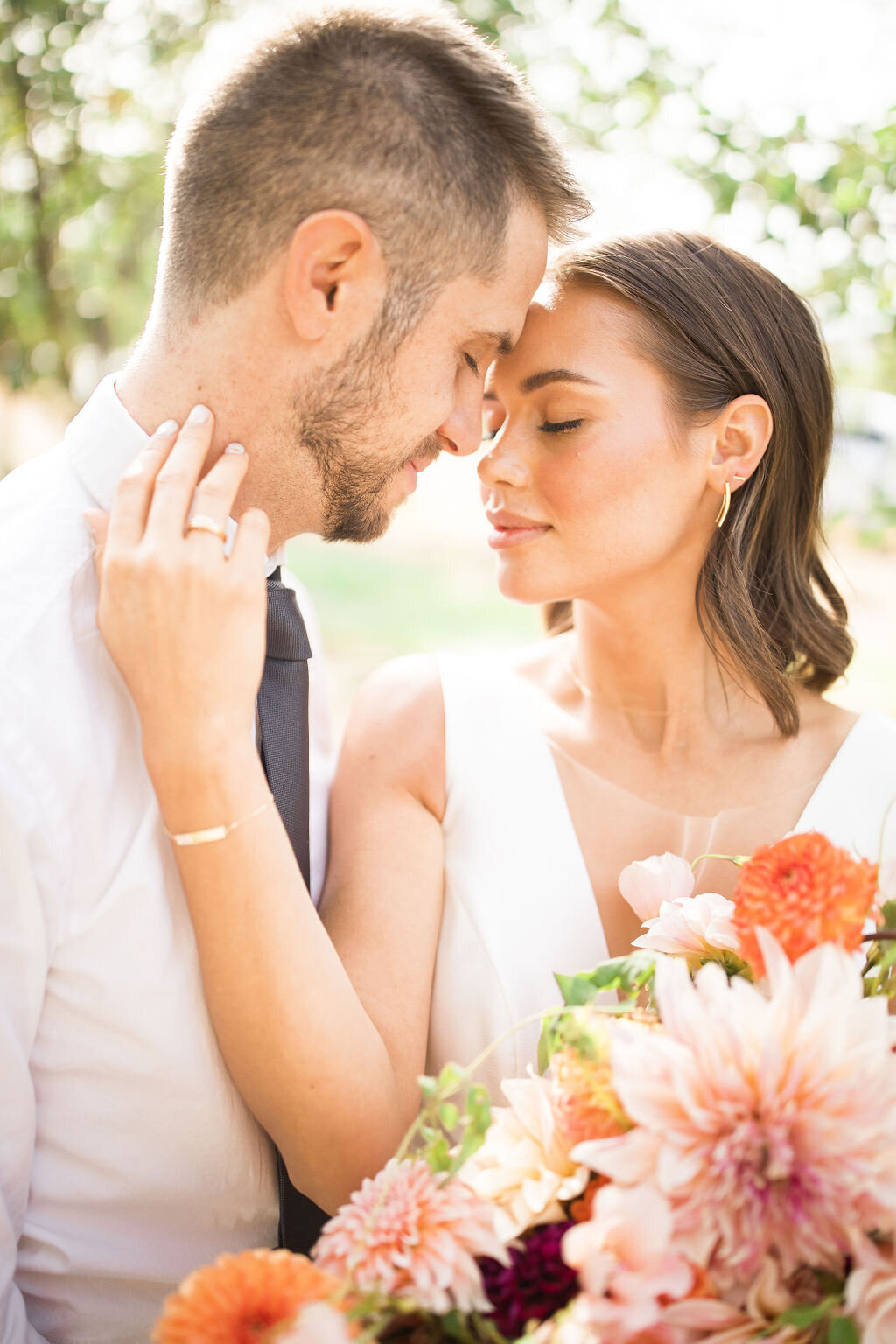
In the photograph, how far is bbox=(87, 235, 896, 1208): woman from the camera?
2047mm

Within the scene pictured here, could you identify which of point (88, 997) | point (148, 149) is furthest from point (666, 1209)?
point (148, 149)

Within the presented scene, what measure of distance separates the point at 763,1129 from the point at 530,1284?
31 centimetres

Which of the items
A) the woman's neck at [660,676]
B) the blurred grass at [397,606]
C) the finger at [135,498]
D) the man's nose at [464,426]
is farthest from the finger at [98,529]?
the blurred grass at [397,606]

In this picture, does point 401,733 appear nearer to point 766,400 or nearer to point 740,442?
point 740,442

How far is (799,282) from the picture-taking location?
120 inches

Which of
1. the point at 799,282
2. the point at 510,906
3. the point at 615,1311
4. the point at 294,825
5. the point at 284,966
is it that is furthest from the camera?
the point at 799,282

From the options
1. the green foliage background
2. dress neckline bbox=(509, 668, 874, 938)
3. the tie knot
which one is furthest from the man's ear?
the green foliage background

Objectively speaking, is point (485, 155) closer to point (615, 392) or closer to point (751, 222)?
point (615, 392)

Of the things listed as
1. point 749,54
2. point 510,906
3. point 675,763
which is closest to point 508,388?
point 675,763

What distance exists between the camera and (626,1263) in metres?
1.04

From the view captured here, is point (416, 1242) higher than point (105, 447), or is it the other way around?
point (105, 447)

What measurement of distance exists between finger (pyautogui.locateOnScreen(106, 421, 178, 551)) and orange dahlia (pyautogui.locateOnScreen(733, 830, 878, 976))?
3.18ft

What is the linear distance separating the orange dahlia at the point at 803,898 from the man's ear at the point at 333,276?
106 centimetres

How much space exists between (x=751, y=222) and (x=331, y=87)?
1.82 m
